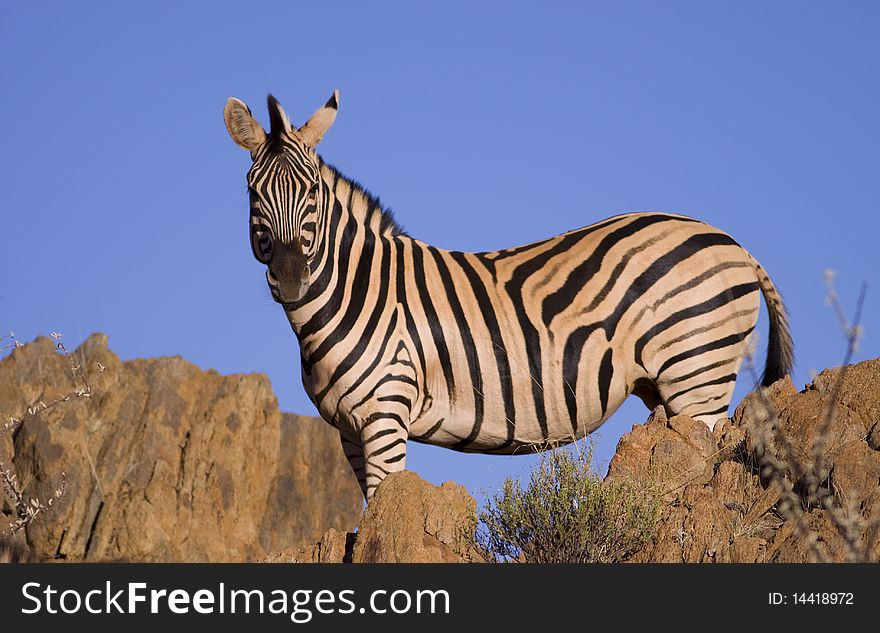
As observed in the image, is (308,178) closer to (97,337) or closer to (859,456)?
(859,456)

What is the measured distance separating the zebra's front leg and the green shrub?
0.95 m

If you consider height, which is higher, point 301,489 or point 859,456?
point 301,489

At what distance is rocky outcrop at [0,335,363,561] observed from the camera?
5528cm

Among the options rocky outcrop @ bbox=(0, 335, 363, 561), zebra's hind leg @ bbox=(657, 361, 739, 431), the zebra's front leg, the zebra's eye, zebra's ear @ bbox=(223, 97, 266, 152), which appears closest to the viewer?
the zebra's front leg

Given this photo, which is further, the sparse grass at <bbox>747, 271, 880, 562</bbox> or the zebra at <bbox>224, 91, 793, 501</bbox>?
the zebra at <bbox>224, 91, 793, 501</bbox>

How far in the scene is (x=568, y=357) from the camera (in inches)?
380

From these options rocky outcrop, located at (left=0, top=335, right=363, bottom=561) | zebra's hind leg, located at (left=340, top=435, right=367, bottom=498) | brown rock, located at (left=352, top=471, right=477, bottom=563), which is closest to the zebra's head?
zebra's hind leg, located at (left=340, top=435, right=367, bottom=498)

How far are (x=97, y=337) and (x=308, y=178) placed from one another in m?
52.8

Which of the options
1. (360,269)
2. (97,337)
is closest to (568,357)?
(360,269)

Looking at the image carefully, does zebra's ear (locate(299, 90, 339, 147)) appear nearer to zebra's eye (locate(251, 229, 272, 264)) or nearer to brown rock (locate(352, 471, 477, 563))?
zebra's eye (locate(251, 229, 272, 264))

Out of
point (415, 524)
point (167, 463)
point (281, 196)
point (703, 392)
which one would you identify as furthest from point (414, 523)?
point (167, 463)

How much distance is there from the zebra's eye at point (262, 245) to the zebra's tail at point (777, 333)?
4.25m

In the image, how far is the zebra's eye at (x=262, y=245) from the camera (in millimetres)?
9125

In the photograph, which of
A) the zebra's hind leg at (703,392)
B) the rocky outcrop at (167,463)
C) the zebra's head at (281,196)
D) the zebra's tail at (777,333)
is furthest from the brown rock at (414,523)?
the rocky outcrop at (167,463)
